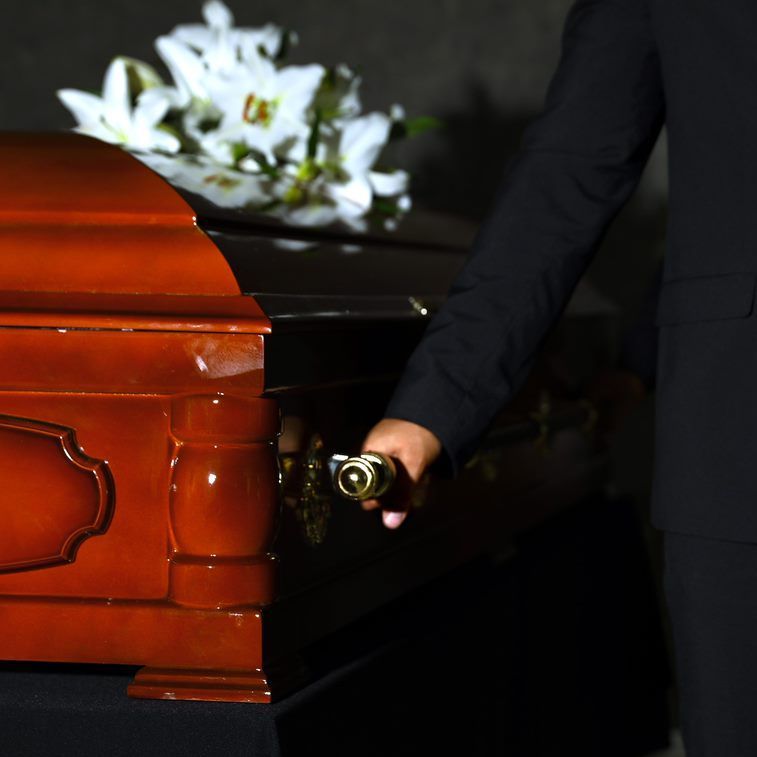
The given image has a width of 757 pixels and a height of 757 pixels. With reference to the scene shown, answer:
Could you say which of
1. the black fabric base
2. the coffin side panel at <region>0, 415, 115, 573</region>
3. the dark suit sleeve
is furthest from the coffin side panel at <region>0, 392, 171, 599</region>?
the dark suit sleeve

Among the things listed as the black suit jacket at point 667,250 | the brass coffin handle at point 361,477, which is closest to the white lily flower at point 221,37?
the black suit jacket at point 667,250

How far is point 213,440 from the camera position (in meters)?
1.37

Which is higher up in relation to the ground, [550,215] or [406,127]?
[406,127]

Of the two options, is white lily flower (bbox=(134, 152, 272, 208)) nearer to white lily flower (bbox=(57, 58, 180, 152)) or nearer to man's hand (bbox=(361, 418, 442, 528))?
white lily flower (bbox=(57, 58, 180, 152))

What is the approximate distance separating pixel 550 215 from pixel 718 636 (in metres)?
0.53

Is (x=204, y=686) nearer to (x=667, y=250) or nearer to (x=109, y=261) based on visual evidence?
(x=109, y=261)

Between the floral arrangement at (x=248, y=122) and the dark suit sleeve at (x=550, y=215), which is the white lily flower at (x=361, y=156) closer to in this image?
the floral arrangement at (x=248, y=122)

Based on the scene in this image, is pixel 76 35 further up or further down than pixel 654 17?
further up

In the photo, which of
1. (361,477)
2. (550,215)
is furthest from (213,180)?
(361,477)

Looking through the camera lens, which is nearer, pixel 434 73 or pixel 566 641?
pixel 566 641

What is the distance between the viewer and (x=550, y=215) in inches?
58.9

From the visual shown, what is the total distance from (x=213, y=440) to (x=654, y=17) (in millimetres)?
699

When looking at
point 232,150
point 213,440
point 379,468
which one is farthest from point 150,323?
point 232,150

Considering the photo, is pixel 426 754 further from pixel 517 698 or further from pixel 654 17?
pixel 654 17
